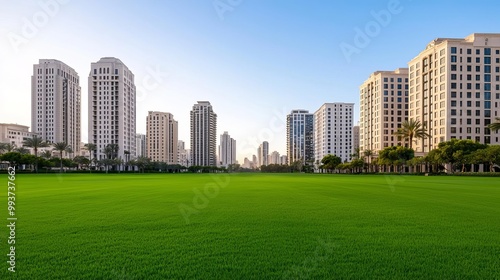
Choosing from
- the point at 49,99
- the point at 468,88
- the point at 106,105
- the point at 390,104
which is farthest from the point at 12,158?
the point at 468,88

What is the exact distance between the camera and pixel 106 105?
15712 cm

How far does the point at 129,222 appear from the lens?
9.66m

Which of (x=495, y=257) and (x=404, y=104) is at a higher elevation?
(x=404, y=104)

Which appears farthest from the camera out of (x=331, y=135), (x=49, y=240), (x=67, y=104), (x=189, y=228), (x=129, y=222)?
(x=331, y=135)

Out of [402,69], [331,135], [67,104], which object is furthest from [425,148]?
[67,104]

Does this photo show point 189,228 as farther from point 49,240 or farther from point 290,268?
point 290,268

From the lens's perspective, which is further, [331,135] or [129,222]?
[331,135]

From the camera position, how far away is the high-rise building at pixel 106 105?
514ft

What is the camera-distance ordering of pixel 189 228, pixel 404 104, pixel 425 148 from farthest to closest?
pixel 404 104
pixel 425 148
pixel 189 228

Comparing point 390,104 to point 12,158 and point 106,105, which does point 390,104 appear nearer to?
point 12,158

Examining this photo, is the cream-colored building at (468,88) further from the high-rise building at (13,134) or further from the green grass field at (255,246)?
the high-rise building at (13,134)

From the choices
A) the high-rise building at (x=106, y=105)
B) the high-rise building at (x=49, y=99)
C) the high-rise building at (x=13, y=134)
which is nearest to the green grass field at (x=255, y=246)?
the high-rise building at (x=106, y=105)

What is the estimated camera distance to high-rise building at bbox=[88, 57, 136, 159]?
156750mm

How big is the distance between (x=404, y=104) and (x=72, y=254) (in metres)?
147
